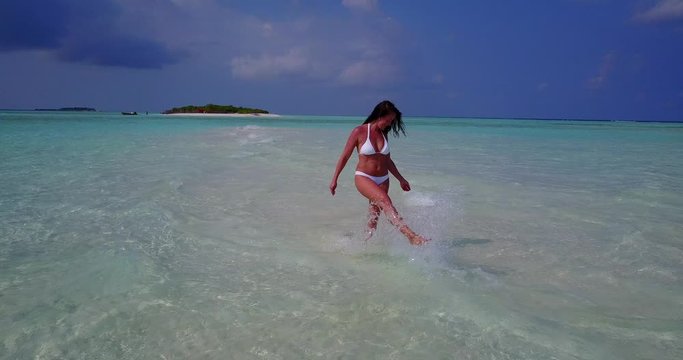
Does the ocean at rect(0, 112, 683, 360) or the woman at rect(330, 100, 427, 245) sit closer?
the ocean at rect(0, 112, 683, 360)

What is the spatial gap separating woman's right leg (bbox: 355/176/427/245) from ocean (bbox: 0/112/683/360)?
260mm

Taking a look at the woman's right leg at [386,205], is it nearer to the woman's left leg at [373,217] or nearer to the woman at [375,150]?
the woman at [375,150]

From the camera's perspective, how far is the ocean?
302 centimetres

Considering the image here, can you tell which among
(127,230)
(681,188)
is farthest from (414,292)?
(681,188)

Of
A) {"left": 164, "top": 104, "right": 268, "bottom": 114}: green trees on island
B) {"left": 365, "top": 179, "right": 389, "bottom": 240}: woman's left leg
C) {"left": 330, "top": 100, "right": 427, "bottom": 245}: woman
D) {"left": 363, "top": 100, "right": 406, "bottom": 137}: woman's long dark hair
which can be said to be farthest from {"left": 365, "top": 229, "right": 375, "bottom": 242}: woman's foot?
{"left": 164, "top": 104, "right": 268, "bottom": 114}: green trees on island

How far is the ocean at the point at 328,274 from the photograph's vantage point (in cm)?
302

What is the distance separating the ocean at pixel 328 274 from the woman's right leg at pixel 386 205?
0.26m

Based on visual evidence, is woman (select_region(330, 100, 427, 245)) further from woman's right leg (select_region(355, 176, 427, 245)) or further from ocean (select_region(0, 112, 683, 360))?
ocean (select_region(0, 112, 683, 360))

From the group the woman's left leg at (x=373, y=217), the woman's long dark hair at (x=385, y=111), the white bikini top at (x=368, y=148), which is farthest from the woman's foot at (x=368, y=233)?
the woman's long dark hair at (x=385, y=111)

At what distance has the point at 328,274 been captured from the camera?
4.25 meters

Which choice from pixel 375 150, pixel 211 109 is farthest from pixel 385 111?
pixel 211 109

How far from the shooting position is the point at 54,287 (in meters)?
3.78

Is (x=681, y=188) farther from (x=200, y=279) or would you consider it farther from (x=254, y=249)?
(x=200, y=279)

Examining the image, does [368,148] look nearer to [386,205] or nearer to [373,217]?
[386,205]
